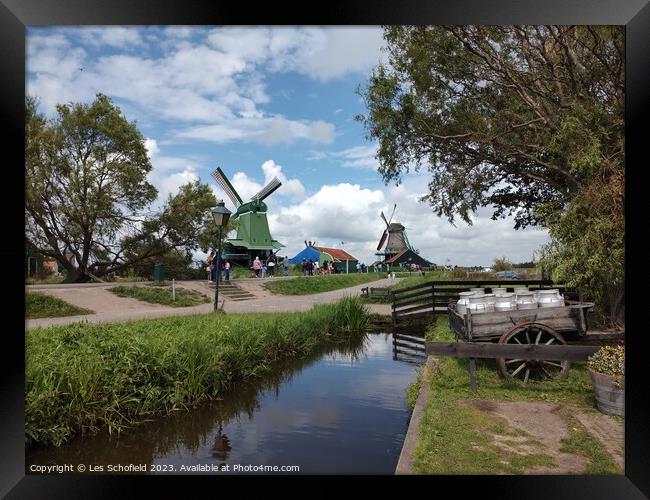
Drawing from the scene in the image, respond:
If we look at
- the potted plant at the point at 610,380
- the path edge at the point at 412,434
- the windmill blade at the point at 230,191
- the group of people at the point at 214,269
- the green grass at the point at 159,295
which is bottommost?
the path edge at the point at 412,434

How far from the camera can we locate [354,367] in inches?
295

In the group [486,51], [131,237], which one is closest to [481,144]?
[486,51]

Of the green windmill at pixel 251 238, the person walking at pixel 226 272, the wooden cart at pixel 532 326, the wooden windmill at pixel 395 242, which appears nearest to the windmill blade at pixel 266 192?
the green windmill at pixel 251 238

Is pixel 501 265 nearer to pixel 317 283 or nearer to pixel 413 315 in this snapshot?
pixel 413 315

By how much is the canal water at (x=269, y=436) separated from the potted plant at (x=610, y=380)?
193 cm

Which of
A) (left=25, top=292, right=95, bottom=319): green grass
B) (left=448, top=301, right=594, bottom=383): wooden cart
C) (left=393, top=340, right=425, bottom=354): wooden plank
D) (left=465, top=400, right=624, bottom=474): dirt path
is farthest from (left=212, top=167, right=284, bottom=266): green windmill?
(left=465, top=400, right=624, bottom=474): dirt path

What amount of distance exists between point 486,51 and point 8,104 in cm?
624

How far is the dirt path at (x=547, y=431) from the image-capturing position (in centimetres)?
306

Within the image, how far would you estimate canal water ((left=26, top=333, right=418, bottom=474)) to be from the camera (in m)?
3.68

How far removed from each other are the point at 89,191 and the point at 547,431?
39.2 feet

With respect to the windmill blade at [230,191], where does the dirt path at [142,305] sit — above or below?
below

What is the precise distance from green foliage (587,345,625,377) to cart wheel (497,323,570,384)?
861mm
